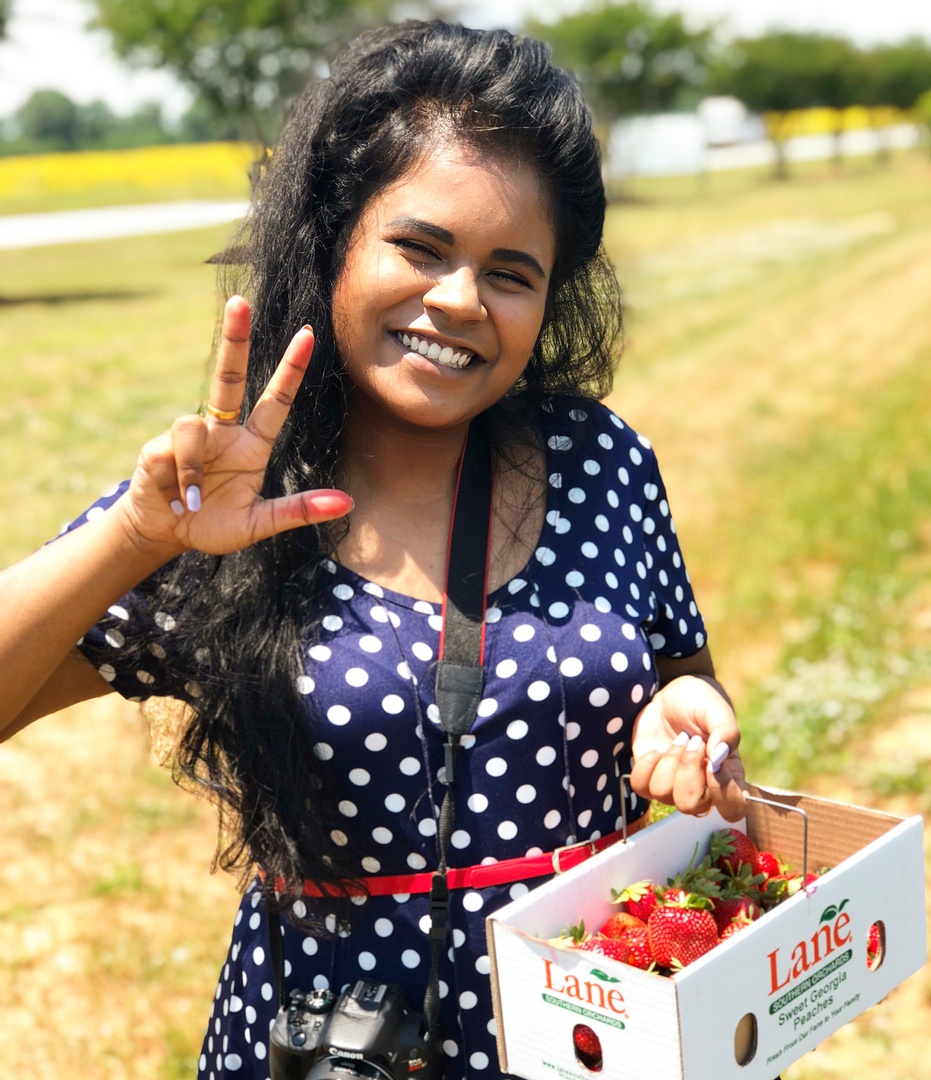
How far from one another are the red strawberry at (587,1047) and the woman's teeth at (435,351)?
0.84m

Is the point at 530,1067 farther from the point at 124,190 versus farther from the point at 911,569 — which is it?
the point at 124,190

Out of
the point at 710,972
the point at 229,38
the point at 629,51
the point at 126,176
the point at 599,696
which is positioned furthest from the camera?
the point at 126,176

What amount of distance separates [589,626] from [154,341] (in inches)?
513

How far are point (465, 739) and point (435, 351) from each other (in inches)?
20.0

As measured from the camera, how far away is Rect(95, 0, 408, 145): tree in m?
25.4

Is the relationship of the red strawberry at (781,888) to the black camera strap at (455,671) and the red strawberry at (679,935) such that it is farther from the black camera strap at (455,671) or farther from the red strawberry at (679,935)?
the black camera strap at (455,671)

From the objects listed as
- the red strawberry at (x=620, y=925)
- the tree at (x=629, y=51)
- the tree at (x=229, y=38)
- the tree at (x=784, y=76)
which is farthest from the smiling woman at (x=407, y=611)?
the tree at (x=784, y=76)

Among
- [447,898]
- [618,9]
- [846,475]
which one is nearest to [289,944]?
[447,898]

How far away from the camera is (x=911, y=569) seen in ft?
23.0

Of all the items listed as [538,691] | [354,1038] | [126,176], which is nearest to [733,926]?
[538,691]

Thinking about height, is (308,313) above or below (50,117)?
below

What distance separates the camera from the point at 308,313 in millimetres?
1810

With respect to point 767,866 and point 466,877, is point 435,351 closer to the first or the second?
point 466,877

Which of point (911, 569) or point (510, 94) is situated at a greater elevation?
point (510, 94)
